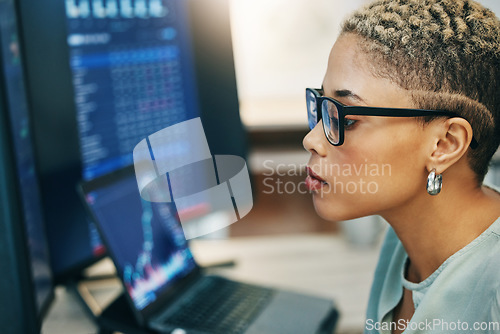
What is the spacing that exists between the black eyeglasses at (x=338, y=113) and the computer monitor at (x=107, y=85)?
1.69ft

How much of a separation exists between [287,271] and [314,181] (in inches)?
23.2

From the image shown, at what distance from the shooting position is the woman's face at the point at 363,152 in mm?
661

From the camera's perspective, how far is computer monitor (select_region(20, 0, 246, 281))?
38.2 inches

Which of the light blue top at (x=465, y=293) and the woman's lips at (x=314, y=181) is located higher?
A: the woman's lips at (x=314, y=181)

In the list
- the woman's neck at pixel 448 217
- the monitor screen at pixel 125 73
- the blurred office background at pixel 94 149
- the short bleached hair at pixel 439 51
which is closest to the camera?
the short bleached hair at pixel 439 51

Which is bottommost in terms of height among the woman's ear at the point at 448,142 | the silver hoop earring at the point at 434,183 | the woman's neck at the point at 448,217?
the woman's neck at the point at 448,217

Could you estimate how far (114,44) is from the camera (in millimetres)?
1080

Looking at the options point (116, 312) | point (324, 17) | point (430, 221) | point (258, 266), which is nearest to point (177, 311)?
point (116, 312)

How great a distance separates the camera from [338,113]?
67 centimetres

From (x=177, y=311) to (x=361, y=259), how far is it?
0.57m

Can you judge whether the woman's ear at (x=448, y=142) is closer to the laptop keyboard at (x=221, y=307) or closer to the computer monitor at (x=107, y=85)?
the laptop keyboard at (x=221, y=307)

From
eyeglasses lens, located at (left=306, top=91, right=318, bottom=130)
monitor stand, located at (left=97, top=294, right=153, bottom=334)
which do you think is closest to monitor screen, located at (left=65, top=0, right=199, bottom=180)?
monitor stand, located at (left=97, top=294, right=153, bottom=334)

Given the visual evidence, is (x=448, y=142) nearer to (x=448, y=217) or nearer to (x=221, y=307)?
(x=448, y=217)

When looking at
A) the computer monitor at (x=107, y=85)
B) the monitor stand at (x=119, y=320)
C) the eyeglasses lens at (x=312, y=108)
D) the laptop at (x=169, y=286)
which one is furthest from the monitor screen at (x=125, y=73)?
the eyeglasses lens at (x=312, y=108)
